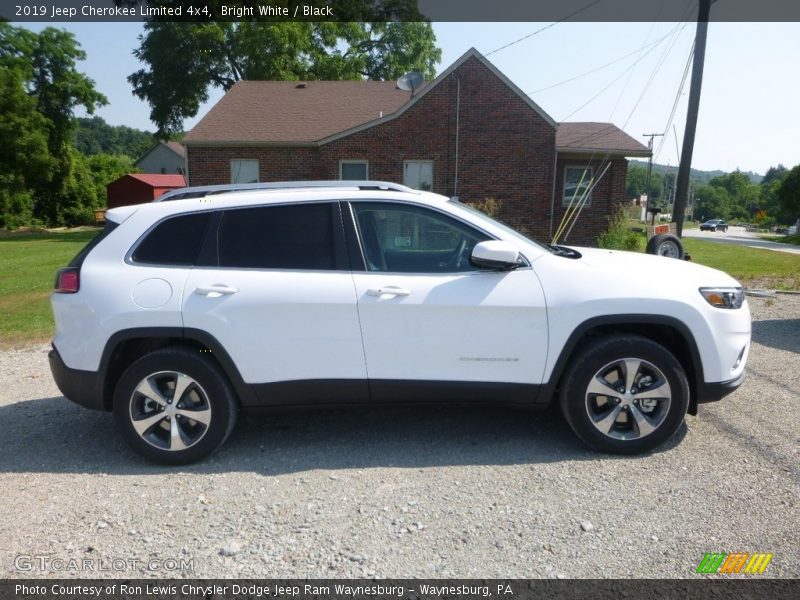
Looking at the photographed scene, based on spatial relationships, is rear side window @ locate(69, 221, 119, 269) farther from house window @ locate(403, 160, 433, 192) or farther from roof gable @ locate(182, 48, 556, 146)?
house window @ locate(403, 160, 433, 192)

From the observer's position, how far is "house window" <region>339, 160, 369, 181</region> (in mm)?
20750

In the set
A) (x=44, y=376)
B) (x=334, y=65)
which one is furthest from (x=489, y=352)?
(x=334, y=65)

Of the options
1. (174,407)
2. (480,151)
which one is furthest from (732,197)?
(174,407)

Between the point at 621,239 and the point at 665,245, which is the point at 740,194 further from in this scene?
the point at 665,245

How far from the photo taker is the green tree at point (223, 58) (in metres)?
32.4

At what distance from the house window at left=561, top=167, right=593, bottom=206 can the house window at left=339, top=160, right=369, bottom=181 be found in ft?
21.6

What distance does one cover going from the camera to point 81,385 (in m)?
4.25

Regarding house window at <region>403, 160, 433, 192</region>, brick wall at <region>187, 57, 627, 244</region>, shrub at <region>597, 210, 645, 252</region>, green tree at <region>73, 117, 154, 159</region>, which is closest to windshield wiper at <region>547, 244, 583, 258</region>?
shrub at <region>597, 210, 645, 252</region>

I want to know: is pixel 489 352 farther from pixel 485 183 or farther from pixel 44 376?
pixel 485 183

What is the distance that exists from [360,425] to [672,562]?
8.08 ft

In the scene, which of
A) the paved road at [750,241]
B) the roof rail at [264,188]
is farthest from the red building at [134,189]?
the roof rail at [264,188]

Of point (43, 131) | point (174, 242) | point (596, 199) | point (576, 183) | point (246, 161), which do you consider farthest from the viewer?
point (43, 131)

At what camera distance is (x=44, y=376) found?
6.51m

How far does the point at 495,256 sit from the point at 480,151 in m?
17.1
